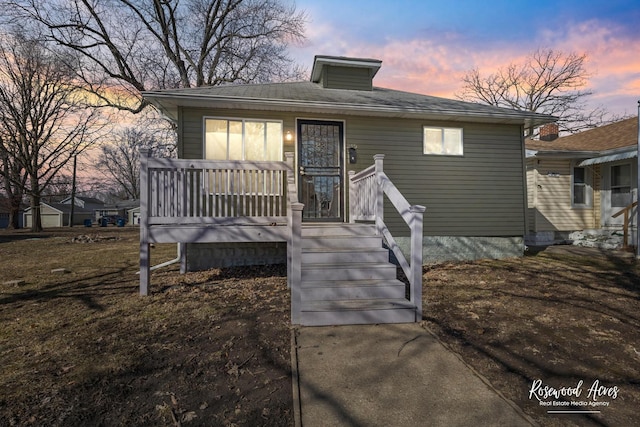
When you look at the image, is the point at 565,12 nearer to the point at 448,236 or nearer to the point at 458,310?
the point at 448,236

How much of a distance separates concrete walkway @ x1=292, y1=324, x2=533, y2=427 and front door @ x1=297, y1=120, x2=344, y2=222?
390 centimetres

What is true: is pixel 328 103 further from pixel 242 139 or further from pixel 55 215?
pixel 55 215

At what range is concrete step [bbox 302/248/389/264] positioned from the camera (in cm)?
429

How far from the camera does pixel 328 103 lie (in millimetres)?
6375

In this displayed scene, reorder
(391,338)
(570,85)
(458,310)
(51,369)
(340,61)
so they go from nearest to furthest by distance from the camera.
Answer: (51,369)
(391,338)
(458,310)
(340,61)
(570,85)

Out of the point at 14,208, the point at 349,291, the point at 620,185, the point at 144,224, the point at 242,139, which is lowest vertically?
the point at 349,291

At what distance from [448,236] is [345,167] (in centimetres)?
303

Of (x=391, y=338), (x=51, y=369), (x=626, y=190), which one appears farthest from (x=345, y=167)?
(x=626, y=190)

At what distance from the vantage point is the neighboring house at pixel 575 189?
992 centimetres

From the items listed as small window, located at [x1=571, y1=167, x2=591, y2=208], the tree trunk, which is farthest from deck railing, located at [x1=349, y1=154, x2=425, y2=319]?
the tree trunk

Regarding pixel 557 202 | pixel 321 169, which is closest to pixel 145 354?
pixel 321 169

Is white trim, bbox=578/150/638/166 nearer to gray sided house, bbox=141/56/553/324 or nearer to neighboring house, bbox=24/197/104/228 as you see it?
gray sided house, bbox=141/56/553/324

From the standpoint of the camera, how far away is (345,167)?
691cm

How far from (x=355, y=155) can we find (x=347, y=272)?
140 inches
